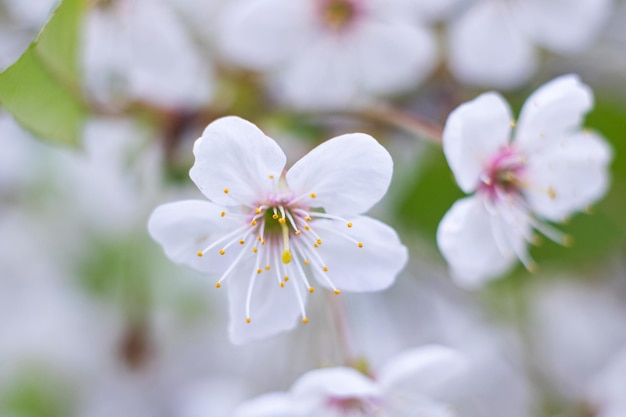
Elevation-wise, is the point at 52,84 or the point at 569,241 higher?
the point at 52,84

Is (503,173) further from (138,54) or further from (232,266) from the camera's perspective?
(138,54)

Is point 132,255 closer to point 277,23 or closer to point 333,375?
point 277,23

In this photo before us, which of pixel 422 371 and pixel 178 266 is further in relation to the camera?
pixel 178 266

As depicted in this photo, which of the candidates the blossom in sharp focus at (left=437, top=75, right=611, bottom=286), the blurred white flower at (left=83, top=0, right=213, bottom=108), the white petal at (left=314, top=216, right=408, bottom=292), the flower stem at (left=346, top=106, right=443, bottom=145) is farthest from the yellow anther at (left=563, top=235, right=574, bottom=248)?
the blurred white flower at (left=83, top=0, right=213, bottom=108)

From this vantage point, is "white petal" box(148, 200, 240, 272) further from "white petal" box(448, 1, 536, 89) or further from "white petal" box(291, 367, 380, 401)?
"white petal" box(448, 1, 536, 89)

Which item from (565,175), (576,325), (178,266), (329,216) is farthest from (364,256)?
(576,325)

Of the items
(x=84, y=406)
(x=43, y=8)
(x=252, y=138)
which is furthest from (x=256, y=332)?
(x=84, y=406)

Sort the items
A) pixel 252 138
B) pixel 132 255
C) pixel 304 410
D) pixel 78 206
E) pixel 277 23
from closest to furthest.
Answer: pixel 252 138 < pixel 304 410 < pixel 277 23 < pixel 132 255 < pixel 78 206
